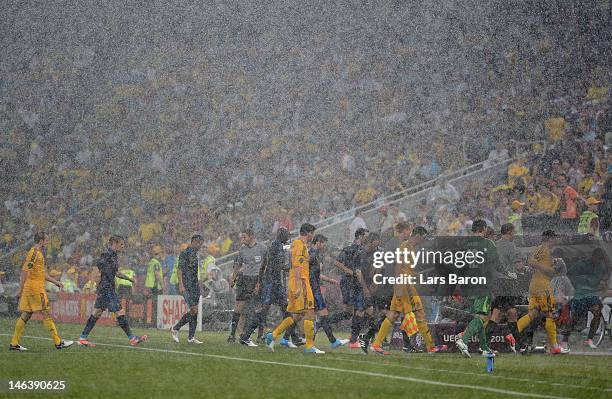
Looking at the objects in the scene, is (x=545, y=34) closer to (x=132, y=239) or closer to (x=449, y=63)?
(x=449, y=63)

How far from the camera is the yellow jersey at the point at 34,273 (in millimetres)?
15539

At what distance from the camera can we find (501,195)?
22922 millimetres

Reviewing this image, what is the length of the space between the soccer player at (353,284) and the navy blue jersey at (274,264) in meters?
1.04

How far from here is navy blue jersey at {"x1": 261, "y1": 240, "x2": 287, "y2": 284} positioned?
17156 millimetres

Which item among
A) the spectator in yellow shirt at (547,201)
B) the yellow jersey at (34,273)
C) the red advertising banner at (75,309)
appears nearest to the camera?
the yellow jersey at (34,273)

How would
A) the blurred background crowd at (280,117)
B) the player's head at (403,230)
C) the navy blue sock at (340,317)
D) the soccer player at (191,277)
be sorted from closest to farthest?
the player's head at (403,230)
the soccer player at (191,277)
the navy blue sock at (340,317)
the blurred background crowd at (280,117)

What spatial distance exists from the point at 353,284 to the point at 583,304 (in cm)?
411

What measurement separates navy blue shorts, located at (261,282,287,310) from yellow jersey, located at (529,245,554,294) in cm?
472

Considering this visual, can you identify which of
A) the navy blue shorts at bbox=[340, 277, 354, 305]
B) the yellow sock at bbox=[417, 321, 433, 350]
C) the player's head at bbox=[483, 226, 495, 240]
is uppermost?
the player's head at bbox=[483, 226, 495, 240]

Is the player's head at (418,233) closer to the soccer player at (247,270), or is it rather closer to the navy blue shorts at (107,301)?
the soccer player at (247,270)

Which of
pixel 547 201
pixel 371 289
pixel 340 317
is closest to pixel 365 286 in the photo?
pixel 371 289

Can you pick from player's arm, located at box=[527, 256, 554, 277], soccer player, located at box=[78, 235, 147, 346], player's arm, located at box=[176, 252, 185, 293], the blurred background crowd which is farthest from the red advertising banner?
player's arm, located at box=[527, 256, 554, 277]

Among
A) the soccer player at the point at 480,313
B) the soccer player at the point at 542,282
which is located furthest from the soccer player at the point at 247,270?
the soccer player at the point at 542,282

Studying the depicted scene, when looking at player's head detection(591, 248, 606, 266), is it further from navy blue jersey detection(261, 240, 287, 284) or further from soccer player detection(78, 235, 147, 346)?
soccer player detection(78, 235, 147, 346)
